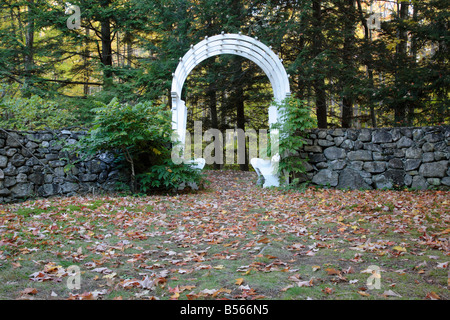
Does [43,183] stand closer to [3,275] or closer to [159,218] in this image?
[159,218]

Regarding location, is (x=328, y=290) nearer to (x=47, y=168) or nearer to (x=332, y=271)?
(x=332, y=271)

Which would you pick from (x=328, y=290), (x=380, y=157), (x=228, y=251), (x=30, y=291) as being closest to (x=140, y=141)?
(x=228, y=251)

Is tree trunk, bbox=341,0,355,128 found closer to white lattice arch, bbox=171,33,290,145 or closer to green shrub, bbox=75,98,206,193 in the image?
white lattice arch, bbox=171,33,290,145

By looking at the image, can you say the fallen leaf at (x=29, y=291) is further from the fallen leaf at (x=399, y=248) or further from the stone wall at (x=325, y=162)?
the stone wall at (x=325, y=162)

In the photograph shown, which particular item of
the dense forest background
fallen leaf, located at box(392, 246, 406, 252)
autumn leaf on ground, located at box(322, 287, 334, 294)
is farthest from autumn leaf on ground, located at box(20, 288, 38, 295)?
the dense forest background

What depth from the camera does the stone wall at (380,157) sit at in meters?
7.72

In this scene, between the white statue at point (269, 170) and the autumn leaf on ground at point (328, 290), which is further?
the white statue at point (269, 170)

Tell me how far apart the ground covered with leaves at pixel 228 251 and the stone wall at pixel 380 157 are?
74.5 inches

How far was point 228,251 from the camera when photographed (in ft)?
12.0

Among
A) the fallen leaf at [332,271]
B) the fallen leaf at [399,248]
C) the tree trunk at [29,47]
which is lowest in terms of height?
the fallen leaf at [332,271]

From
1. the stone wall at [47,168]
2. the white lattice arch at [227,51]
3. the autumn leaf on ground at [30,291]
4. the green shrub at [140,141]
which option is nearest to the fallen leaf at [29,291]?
the autumn leaf on ground at [30,291]

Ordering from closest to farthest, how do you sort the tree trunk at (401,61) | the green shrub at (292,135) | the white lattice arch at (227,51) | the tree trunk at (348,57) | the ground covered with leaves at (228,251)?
1. the ground covered with leaves at (228,251)
2. the green shrub at (292,135)
3. the white lattice arch at (227,51)
4. the tree trunk at (401,61)
5. the tree trunk at (348,57)
